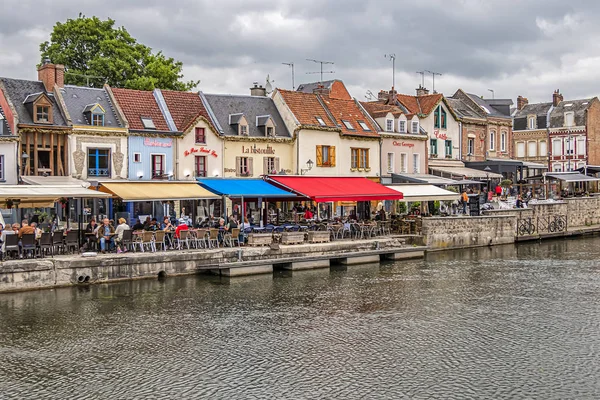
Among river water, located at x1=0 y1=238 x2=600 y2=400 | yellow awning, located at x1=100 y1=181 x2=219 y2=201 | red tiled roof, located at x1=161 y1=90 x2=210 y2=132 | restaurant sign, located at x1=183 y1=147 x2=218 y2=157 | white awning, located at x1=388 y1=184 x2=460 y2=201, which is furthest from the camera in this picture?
white awning, located at x1=388 y1=184 x2=460 y2=201

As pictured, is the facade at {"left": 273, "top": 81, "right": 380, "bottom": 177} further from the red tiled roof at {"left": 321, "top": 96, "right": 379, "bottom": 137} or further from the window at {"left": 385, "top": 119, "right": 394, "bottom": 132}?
the window at {"left": 385, "top": 119, "right": 394, "bottom": 132}

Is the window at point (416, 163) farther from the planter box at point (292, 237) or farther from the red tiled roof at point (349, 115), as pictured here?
the planter box at point (292, 237)

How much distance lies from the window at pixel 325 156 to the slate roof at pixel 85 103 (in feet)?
41.6

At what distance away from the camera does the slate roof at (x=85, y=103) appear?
35.1 metres

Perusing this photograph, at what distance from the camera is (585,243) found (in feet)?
151

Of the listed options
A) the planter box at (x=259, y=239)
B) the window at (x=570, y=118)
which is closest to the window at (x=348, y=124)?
the planter box at (x=259, y=239)

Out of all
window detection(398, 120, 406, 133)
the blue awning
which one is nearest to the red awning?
the blue awning

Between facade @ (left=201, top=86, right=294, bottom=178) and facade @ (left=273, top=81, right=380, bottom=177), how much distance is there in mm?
684

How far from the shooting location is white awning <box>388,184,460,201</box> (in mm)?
40406

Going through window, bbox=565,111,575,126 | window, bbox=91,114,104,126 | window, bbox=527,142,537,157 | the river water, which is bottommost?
the river water

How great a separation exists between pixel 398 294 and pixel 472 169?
95.0 feet

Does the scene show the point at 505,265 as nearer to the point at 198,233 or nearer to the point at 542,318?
the point at 542,318

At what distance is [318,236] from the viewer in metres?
34.5

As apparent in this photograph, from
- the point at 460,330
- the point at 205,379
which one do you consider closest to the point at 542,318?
the point at 460,330
